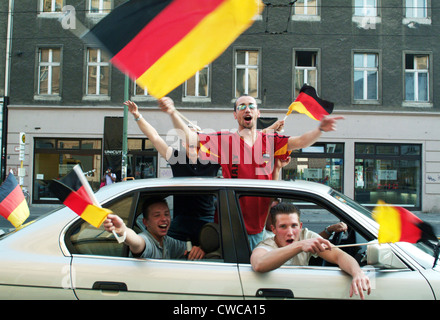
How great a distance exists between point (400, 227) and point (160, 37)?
80.4 inches

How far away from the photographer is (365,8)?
15.5 m

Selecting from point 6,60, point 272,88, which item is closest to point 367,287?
point 272,88

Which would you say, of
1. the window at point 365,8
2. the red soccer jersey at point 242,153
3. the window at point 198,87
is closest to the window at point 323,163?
the window at point 198,87

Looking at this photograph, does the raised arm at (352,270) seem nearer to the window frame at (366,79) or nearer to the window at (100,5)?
→ the window frame at (366,79)

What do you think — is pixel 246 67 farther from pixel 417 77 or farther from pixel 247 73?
pixel 417 77

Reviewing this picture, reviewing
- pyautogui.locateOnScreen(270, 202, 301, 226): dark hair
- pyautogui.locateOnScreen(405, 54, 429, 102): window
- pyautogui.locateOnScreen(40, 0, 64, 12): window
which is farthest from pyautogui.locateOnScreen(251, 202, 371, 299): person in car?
pyautogui.locateOnScreen(40, 0, 64, 12): window

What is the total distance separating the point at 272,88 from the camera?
1541 cm

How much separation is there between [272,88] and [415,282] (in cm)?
1401

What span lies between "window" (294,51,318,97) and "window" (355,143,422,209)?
3605mm

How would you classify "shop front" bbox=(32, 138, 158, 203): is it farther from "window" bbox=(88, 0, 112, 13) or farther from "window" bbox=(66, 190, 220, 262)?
"window" bbox=(66, 190, 220, 262)

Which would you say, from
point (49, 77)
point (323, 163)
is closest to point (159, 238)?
point (323, 163)

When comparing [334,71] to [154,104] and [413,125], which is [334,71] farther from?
[154,104]

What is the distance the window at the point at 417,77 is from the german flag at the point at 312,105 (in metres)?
13.8

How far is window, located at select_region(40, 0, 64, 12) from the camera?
15.8m
